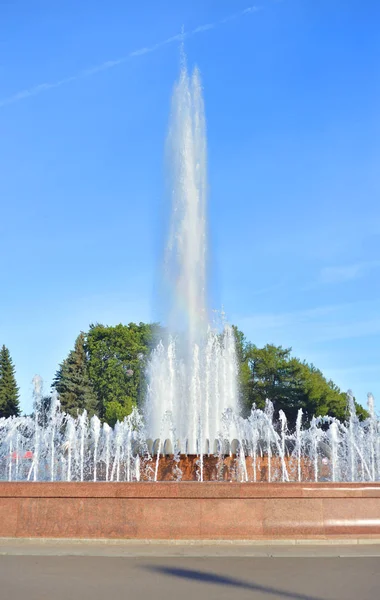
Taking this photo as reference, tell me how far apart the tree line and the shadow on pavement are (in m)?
39.3

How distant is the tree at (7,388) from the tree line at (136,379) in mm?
4717

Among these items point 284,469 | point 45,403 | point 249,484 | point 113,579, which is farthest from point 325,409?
point 113,579

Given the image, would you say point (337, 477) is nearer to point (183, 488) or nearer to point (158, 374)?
point (158, 374)

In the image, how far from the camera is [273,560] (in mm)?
8648

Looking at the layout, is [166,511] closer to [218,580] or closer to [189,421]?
[218,580]

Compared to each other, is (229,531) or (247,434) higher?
(247,434)

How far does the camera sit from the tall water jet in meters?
21.0

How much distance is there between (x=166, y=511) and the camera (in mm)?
9930

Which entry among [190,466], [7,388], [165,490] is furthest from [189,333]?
[7,388]

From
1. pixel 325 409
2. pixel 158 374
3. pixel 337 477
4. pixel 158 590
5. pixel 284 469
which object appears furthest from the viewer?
pixel 325 409

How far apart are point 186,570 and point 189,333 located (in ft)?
46.6

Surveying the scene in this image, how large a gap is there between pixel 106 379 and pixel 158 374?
3085cm

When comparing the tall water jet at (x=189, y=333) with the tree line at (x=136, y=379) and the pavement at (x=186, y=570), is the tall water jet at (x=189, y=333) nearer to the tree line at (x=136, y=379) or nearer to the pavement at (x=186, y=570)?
the pavement at (x=186, y=570)

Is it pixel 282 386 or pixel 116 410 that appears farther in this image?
pixel 282 386
